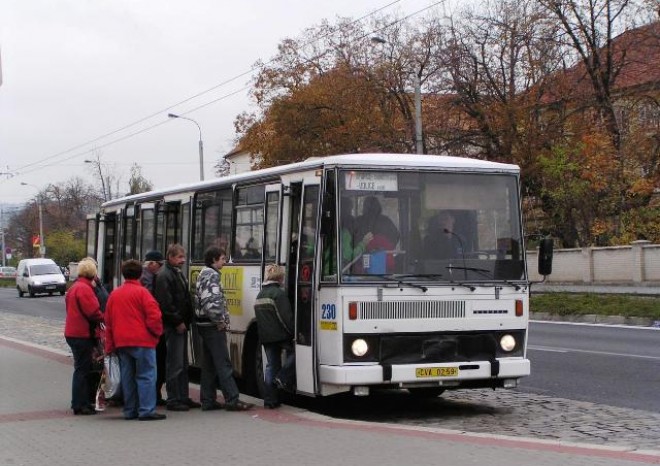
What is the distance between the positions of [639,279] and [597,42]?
1172 cm

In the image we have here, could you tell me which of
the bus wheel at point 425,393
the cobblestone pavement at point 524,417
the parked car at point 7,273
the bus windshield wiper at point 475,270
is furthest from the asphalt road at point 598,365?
the parked car at point 7,273

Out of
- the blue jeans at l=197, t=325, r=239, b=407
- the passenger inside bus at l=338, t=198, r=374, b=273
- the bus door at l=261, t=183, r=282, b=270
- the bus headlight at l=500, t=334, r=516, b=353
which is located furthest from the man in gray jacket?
the bus headlight at l=500, t=334, r=516, b=353

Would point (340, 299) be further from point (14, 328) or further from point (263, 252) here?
point (14, 328)

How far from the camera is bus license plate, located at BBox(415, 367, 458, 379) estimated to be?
32.1 ft

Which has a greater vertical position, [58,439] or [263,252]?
[263,252]

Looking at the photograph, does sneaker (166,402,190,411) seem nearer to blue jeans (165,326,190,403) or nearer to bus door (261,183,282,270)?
blue jeans (165,326,190,403)

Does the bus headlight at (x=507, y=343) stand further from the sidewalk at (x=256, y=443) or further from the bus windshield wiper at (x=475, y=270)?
the sidewalk at (x=256, y=443)

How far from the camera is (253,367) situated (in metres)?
11.6

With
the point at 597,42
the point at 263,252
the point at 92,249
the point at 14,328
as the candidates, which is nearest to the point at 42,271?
the point at 14,328

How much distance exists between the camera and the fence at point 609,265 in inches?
1415

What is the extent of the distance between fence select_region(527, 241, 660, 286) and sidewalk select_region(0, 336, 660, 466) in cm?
2621

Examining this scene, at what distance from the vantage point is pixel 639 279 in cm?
3622

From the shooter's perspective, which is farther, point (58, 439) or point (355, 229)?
point (355, 229)

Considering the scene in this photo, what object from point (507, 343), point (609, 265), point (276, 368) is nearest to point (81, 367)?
point (276, 368)
